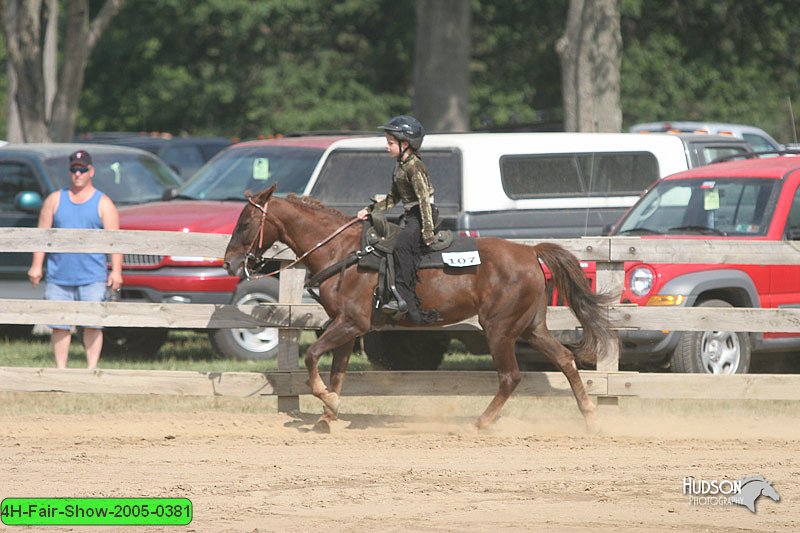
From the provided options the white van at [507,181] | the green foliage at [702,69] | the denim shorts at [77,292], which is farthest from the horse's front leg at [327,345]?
the green foliage at [702,69]

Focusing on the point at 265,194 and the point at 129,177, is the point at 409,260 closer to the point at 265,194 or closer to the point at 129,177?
the point at 265,194

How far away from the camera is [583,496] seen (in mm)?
7918

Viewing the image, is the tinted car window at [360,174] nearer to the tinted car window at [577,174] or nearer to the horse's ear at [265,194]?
the tinted car window at [577,174]

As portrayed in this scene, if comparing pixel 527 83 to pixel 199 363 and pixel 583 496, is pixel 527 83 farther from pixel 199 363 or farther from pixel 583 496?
pixel 583 496

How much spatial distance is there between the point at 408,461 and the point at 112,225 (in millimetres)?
4245

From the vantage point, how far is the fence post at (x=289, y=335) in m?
10.6

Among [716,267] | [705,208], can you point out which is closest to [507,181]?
[705,208]

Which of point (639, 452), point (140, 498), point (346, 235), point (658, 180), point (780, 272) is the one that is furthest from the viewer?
point (658, 180)

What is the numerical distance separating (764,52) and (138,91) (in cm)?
1809

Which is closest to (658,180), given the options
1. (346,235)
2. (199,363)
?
(346,235)

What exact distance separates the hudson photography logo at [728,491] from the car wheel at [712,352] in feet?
10.2

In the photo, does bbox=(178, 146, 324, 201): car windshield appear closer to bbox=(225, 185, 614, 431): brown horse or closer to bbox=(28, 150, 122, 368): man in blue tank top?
bbox=(28, 150, 122, 368): man in blue tank top

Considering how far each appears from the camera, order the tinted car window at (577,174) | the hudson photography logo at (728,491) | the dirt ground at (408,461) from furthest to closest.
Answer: the tinted car window at (577,174), the hudson photography logo at (728,491), the dirt ground at (408,461)

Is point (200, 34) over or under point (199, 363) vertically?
over
